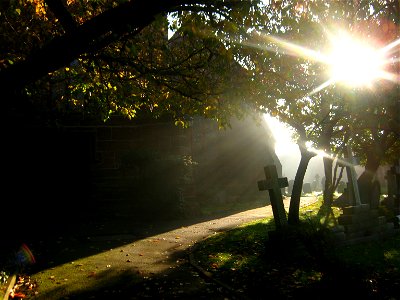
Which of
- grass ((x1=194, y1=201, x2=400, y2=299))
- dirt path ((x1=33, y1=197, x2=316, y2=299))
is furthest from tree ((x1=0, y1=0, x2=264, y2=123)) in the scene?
dirt path ((x1=33, y1=197, x2=316, y2=299))

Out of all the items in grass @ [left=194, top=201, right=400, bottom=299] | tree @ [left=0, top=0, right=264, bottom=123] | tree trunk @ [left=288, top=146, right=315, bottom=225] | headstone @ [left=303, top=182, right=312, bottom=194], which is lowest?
grass @ [left=194, top=201, right=400, bottom=299]

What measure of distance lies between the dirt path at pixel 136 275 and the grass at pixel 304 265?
1.60 ft

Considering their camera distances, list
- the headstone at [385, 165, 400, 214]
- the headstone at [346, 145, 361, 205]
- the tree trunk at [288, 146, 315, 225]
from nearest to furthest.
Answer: the headstone at [346, 145, 361, 205]
the tree trunk at [288, 146, 315, 225]
the headstone at [385, 165, 400, 214]

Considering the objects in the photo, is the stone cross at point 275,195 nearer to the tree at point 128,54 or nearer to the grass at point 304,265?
the grass at point 304,265

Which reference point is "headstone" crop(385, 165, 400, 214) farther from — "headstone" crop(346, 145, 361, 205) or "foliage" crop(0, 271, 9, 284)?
"foliage" crop(0, 271, 9, 284)

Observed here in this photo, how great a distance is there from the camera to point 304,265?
25.0 ft

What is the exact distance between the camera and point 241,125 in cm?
3059

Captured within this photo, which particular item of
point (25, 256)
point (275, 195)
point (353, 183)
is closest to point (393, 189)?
point (353, 183)

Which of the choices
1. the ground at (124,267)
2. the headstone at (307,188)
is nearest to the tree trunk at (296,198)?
the ground at (124,267)

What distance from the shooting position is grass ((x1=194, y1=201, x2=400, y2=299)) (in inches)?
222

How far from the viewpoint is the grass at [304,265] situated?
5.63 m

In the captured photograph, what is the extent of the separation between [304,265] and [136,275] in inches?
135

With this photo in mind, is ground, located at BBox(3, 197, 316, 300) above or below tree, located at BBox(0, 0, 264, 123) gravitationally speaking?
below

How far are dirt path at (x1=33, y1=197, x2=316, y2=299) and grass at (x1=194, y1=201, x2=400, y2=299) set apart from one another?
0.49 meters
